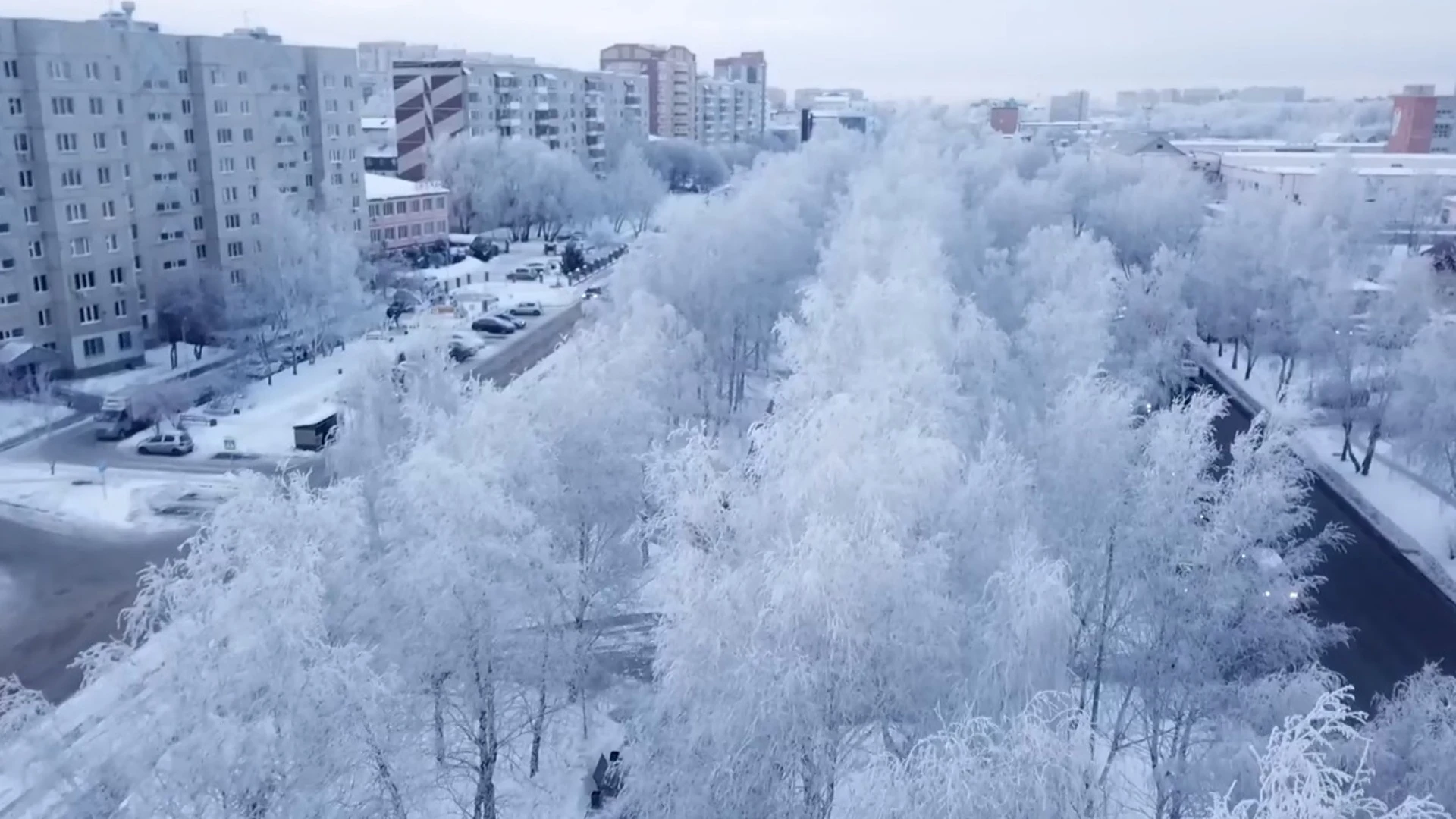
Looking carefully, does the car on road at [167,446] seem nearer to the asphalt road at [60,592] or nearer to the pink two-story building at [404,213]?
the asphalt road at [60,592]

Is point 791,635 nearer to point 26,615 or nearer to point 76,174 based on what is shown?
point 26,615

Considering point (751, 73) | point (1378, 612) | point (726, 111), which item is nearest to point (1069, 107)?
point (751, 73)

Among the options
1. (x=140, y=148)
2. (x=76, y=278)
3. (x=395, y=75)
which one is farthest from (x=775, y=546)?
(x=395, y=75)

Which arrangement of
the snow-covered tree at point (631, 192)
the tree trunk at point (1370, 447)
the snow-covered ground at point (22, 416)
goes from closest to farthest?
the tree trunk at point (1370, 447) < the snow-covered ground at point (22, 416) < the snow-covered tree at point (631, 192)

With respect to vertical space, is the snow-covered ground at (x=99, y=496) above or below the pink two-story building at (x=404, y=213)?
below

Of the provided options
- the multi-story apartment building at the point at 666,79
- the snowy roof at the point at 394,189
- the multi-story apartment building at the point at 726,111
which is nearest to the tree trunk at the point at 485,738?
the snowy roof at the point at 394,189

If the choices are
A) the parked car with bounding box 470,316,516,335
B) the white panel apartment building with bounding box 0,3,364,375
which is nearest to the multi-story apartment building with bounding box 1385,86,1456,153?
the parked car with bounding box 470,316,516,335
